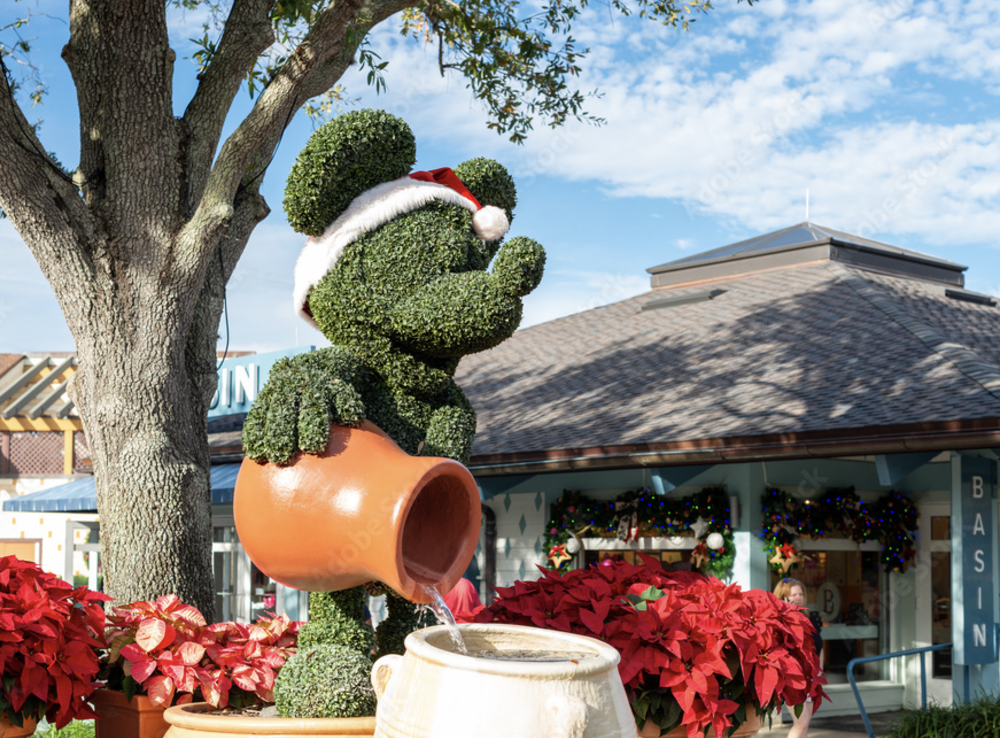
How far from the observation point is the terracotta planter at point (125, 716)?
3.44 metres

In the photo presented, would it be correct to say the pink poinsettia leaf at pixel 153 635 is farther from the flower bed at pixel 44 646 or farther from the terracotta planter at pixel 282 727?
the terracotta planter at pixel 282 727

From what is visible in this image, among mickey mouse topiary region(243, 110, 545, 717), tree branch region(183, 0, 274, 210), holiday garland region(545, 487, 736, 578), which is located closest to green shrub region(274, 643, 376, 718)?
mickey mouse topiary region(243, 110, 545, 717)

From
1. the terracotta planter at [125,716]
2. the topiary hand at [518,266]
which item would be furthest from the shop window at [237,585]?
the topiary hand at [518,266]

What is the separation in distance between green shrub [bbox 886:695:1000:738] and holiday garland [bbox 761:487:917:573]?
1.63 m

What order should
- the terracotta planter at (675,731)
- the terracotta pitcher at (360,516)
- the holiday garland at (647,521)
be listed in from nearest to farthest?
1. the terracotta pitcher at (360,516)
2. the terracotta planter at (675,731)
3. the holiday garland at (647,521)

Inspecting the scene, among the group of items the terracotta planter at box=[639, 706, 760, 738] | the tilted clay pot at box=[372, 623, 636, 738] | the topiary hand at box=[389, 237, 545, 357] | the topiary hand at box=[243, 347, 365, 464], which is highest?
the topiary hand at box=[389, 237, 545, 357]

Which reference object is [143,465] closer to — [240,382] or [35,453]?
[240,382]

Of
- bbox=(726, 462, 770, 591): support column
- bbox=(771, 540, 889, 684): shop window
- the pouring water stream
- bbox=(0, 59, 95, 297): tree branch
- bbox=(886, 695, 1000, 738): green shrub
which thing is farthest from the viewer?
bbox=(771, 540, 889, 684): shop window

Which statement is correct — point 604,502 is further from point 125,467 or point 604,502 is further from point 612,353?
point 125,467

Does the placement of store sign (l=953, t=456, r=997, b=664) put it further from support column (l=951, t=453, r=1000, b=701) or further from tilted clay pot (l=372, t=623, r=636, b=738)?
tilted clay pot (l=372, t=623, r=636, b=738)

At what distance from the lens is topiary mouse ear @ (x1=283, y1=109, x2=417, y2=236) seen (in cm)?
341

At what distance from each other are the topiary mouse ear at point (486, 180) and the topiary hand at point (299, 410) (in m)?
1.02

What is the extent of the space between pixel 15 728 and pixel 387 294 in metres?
1.89

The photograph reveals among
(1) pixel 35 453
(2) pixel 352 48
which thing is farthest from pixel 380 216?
(1) pixel 35 453
